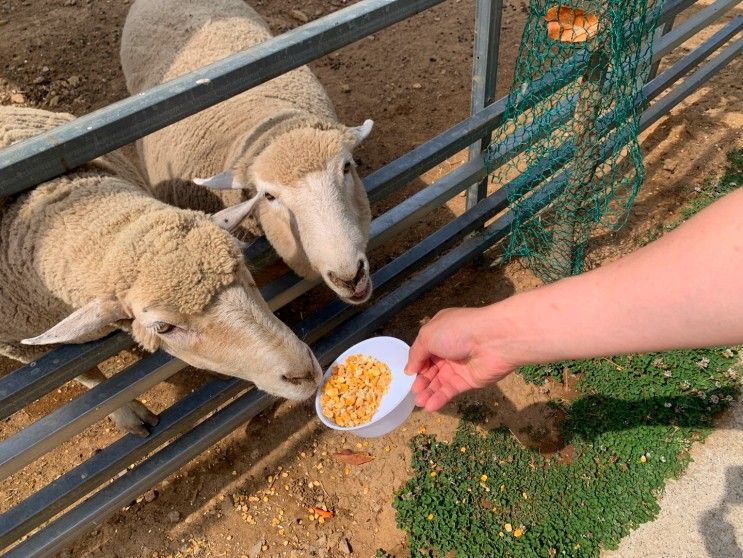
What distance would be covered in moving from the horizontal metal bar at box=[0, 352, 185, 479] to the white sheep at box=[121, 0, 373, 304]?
0.85m

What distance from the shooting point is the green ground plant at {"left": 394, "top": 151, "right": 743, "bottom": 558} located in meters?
2.71

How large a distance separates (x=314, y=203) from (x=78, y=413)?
1365 millimetres

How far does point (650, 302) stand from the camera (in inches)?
52.1

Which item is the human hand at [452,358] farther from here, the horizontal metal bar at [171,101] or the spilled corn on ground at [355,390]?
the horizontal metal bar at [171,101]

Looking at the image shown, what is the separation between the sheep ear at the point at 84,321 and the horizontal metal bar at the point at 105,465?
32.3 inches

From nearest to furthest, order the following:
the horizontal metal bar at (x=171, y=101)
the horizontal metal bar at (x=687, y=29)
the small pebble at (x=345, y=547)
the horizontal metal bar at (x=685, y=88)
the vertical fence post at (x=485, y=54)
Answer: the horizontal metal bar at (x=171, y=101), the vertical fence post at (x=485, y=54), the small pebble at (x=345, y=547), the horizontal metal bar at (x=687, y=29), the horizontal metal bar at (x=685, y=88)

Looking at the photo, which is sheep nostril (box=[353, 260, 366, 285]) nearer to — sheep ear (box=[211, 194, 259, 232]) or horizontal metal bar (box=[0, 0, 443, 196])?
sheep ear (box=[211, 194, 259, 232])

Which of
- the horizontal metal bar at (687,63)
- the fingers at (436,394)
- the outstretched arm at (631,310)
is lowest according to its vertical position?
the fingers at (436,394)

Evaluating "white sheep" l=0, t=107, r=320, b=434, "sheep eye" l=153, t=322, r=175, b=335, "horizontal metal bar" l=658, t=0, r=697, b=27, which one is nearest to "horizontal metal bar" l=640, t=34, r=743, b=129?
"horizontal metal bar" l=658, t=0, r=697, b=27

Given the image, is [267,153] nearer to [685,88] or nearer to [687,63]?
[687,63]

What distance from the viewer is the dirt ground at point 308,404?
2949 mm

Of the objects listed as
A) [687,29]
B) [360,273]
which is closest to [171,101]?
[360,273]

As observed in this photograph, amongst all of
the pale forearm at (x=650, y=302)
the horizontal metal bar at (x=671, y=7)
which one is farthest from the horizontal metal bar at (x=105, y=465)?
the horizontal metal bar at (x=671, y=7)

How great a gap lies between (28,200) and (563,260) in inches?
121
